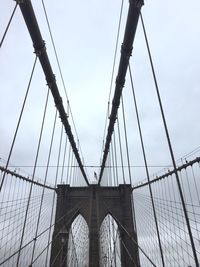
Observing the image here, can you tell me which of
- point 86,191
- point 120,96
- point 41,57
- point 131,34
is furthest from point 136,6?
point 86,191

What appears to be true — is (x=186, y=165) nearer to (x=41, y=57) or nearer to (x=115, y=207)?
(x=41, y=57)

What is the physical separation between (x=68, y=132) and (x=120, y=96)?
5445 mm

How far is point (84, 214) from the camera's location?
72.9ft

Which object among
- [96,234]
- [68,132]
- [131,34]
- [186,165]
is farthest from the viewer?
[96,234]

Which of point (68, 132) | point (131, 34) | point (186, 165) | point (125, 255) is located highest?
point (68, 132)

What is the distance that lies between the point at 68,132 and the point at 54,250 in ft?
36.5

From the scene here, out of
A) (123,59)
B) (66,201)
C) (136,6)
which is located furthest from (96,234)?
(136,6)

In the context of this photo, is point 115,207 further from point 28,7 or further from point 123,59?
point 28,7

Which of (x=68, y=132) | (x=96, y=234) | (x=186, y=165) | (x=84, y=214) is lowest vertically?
(x=96, y=234)

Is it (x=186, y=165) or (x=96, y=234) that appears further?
(x=96, y=234)

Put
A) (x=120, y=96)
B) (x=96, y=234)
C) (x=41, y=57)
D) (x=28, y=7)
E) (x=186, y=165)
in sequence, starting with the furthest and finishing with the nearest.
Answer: (x=96, y=234), (x=186, y=165), (x=120, y=96), (x=41, y=57), (x=28, y=7)

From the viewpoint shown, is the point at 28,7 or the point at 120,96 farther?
the point at 120,96

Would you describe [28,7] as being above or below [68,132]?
below

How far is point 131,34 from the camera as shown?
5355 millimetres
